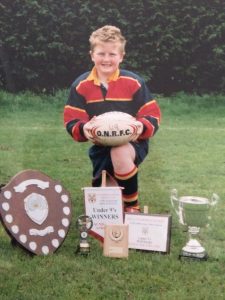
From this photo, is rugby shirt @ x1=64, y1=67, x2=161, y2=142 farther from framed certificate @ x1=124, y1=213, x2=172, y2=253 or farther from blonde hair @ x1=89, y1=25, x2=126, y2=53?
framed certificate @ x1=124, y1=213, x2=172, y2=253

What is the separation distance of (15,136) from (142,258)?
2131 mm

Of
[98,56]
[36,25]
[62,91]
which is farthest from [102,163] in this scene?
[36,25]

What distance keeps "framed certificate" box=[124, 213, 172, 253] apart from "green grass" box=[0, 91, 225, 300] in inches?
2.5

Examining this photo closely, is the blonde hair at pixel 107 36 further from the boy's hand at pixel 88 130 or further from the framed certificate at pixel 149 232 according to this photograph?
the framed certificate at pixel 149 232

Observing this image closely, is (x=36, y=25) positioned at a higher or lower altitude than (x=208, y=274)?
higher

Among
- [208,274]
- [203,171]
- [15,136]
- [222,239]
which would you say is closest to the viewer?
[208,274]

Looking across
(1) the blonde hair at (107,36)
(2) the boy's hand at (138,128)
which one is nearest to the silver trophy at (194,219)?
(2) the boy's hand at (138,128)

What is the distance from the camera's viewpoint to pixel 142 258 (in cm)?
294

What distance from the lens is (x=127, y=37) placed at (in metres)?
4.21

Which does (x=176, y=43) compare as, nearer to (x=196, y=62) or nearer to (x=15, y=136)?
(x=196, y=62)

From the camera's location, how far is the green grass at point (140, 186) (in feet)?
8.39

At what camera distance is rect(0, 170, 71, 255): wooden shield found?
297cm

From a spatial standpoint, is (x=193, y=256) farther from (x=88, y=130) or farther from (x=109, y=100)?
(x=109, y=100)

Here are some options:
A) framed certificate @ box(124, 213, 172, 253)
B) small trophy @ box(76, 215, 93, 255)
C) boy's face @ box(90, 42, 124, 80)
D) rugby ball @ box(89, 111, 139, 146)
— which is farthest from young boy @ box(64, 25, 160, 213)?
small trophy @ box(76, 215, 93, 255)
